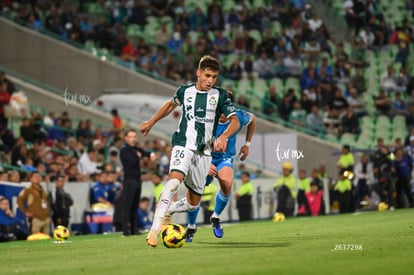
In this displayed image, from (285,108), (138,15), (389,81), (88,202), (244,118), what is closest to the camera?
(244,118)

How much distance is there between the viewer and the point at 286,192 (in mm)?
29719

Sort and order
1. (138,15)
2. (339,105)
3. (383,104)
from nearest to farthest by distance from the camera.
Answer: (339,105) → (383,104) → (138,15)

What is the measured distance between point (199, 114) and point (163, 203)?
142 centimetres

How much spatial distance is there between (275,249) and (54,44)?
23.2m

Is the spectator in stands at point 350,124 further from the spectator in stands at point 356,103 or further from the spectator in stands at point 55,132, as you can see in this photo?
the spectator in stands at point 55,132

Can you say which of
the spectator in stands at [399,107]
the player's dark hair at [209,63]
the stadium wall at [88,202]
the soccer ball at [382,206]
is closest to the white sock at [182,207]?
the player's dark hair at [209,63]

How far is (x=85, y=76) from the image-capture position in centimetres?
3631

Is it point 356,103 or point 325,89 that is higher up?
point 325,89

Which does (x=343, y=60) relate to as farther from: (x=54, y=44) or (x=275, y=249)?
(x=275, y=249)

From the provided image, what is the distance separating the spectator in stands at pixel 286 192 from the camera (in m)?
29.7

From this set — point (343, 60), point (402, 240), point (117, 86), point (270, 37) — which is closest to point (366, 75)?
point (343, 60)

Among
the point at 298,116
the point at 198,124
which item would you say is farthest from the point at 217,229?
the point at 298,116

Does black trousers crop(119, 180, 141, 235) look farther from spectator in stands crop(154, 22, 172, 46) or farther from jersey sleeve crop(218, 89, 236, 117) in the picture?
spectator in stands crop(154, 22, 172, 46)

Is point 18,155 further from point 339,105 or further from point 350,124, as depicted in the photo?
point 339,105
